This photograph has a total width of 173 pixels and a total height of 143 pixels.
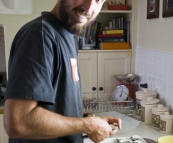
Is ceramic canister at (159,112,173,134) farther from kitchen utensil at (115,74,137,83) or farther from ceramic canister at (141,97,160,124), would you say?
kitchen utensil at (115,74,137,83)

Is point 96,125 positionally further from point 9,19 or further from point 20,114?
point 9,19

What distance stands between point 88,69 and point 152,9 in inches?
30.0

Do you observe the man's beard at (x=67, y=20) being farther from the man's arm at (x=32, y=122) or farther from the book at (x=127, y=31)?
the book at (x=127, y=31)

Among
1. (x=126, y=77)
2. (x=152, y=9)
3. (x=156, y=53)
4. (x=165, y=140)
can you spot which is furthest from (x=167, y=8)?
(x=165, y=140)

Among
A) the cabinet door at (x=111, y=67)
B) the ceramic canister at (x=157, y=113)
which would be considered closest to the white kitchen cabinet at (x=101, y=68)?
the cabinet door at (x=111, y=67)

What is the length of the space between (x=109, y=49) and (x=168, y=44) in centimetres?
65

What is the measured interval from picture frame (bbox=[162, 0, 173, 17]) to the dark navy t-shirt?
0.89 meters

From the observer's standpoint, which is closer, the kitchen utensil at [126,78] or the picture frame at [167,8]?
the picture frame at [167,8]

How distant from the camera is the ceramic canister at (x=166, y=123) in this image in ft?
4.87

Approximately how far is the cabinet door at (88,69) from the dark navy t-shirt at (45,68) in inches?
47.2

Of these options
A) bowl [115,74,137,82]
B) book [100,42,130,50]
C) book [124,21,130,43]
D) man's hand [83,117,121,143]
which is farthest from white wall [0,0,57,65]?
man's hand [83,117,121,143]

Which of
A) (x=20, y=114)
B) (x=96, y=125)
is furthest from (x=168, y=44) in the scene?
(x=20, y=114)

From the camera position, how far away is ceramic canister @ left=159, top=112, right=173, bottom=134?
58.5 inches

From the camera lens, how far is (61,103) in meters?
0.87
